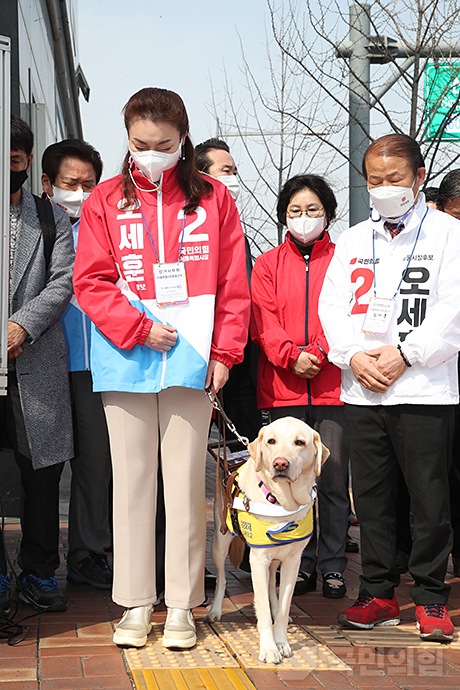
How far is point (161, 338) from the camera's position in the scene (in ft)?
11.3

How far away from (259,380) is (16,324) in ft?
5.19

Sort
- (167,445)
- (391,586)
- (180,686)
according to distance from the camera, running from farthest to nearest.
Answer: (391,586) < (167,445) < (180,686)

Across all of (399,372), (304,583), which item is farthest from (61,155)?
(304,583)

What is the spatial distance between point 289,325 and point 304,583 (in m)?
1.53

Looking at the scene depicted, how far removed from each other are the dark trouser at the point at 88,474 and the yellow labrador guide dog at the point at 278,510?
51.7 inches

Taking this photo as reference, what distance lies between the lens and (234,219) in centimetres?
376

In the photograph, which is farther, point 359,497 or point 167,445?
point 359,497

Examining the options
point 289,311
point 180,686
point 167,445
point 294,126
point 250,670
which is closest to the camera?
point 180,686

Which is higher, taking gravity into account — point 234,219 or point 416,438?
point 234,219

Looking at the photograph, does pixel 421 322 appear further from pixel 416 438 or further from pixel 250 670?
pixel 250 670

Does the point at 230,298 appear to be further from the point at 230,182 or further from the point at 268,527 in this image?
the point at 230,182

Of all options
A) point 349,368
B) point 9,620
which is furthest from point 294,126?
point 9,620

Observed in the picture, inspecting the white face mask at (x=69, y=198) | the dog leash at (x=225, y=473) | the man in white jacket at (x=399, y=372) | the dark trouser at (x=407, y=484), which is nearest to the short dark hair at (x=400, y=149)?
the man in white jacket at (x=399, y=372)

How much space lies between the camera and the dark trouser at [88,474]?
14.9 feet
